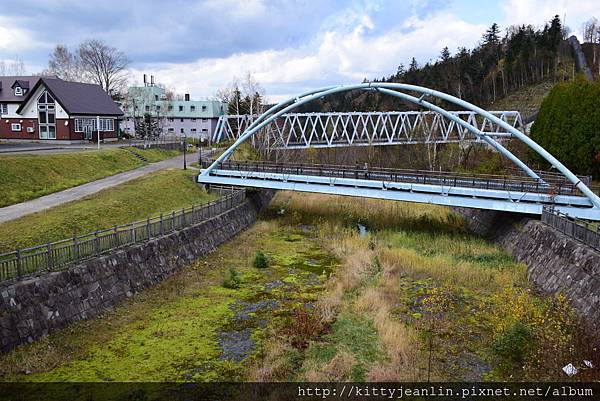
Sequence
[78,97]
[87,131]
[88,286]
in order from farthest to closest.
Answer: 1. [78,97]
2. [87,131]
3. [88,286]

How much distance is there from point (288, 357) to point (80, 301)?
828 cm

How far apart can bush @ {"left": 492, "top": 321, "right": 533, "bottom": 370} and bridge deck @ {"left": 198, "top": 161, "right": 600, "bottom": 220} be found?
577 inches

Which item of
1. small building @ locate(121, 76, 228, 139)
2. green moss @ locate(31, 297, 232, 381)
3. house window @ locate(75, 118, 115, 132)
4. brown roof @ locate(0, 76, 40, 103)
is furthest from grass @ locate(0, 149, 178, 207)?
small building @ locate(121, 76, 228, 139)

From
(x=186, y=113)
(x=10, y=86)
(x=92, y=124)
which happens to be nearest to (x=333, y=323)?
(x=92, y=124)

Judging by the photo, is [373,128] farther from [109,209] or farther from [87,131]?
[109,209]

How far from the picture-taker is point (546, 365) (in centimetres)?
1560

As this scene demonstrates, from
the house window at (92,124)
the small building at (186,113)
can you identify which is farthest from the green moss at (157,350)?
the small building at (186,113)

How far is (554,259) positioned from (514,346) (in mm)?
9002

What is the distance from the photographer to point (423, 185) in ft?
107

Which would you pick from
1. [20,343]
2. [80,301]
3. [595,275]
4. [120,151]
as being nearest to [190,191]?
[120,151]

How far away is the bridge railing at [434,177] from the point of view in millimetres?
31019

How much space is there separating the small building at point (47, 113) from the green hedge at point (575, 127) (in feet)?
156

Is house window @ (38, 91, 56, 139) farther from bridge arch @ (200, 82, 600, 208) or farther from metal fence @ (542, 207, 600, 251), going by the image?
metal fence @ (542, 207, 600, 251)

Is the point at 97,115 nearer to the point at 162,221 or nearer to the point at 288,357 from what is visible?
the point at 162,221
